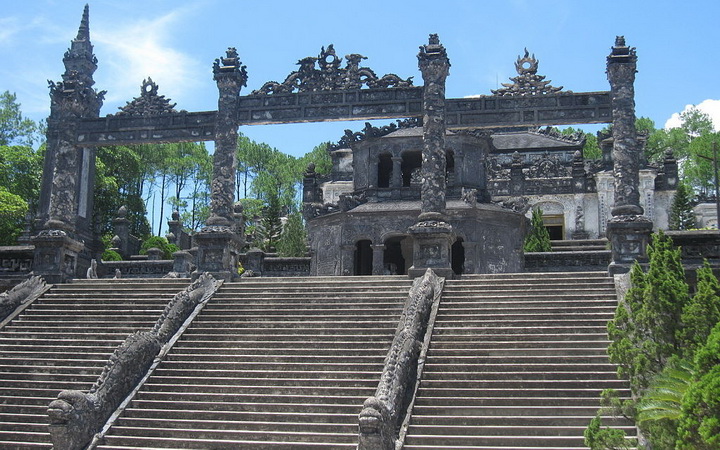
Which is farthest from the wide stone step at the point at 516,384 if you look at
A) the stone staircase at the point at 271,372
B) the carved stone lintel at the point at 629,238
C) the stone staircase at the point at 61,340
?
the stone staircase at the point at 61,340

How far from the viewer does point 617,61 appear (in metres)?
19.4

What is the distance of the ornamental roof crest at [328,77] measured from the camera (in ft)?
69.1

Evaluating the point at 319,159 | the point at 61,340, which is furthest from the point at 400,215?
the point at 319,159

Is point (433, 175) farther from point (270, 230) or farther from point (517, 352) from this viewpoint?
point (270, 230)

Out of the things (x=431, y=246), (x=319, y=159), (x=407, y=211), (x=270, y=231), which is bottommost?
(x=431, y=246)

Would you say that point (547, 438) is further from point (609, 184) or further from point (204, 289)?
point (609, 184)

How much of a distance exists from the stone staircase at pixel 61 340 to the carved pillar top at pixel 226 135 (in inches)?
106

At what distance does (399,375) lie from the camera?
12391 mm

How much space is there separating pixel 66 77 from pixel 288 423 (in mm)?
14864

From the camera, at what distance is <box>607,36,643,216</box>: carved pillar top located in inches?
728

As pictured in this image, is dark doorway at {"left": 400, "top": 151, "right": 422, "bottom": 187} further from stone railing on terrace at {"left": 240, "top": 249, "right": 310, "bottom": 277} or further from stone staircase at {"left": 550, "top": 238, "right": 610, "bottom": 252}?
stone staircase at {"left": 550, "top": 238, "right": 610, "bottom": 252}

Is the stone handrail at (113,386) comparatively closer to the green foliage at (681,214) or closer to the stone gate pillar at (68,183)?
the stone gate pillar at (68,183)

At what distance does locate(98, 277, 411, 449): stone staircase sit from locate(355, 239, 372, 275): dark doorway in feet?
34.2

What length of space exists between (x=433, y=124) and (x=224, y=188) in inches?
228
